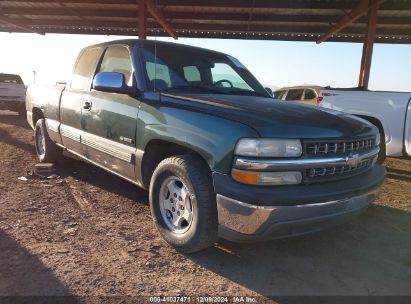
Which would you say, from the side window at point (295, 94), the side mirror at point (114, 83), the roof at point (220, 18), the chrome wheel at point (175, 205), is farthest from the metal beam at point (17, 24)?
the chrome wheel at point (175, 205)

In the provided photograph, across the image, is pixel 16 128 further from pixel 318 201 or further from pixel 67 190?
pixel 318 201

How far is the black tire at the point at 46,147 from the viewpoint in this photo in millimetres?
6191

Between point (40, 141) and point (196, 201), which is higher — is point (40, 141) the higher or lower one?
the lower one

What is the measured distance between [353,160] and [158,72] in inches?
79.3

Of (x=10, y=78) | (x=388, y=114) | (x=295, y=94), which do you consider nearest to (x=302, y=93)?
(x=295, y=94)

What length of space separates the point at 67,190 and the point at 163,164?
221cm

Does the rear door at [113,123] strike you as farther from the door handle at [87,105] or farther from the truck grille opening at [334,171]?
the truck grille opening at [334,171]

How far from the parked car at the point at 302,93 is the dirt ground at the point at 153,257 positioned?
775cm

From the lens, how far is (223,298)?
273cm

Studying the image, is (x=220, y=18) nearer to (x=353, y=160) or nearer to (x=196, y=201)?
(x=353, y=160)

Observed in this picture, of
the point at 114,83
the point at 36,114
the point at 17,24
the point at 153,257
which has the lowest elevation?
the point at 153,257

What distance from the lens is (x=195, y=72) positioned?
4254 mm

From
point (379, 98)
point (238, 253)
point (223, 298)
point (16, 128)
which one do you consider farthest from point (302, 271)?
point (16, 128)

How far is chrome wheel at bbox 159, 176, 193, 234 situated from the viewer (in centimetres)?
330
